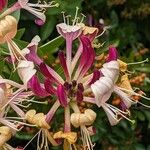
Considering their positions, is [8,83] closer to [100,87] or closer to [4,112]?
[4,112]

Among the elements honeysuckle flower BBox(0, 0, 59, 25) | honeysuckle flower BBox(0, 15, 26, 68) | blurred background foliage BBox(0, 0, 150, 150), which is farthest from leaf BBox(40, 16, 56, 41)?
honeysuckle flower BBox(0, 15, 26, 68)

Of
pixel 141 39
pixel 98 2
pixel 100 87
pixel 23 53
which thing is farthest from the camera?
pixel 141 39

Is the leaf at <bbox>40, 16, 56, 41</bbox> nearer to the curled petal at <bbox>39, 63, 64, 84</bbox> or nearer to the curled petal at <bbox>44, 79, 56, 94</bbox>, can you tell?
the curled petal at <bbox>39, 63, 64, 84</bbox>

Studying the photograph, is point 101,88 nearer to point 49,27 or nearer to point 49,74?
point 49,74

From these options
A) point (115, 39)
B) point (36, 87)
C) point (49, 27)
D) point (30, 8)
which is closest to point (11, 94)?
point (36, 87)

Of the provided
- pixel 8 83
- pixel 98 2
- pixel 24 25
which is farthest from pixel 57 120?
pixel 98 2
